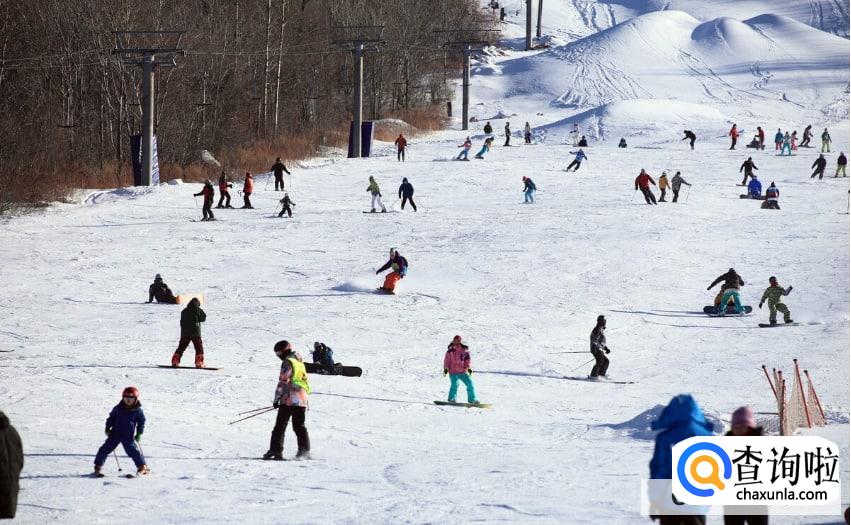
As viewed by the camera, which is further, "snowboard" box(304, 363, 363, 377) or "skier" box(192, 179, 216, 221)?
"skier" box(192, 179, 216, 221)

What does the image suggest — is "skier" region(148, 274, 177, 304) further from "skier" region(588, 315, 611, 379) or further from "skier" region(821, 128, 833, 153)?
"skier" region(821, 128, 833, 153)

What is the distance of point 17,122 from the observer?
162 ft

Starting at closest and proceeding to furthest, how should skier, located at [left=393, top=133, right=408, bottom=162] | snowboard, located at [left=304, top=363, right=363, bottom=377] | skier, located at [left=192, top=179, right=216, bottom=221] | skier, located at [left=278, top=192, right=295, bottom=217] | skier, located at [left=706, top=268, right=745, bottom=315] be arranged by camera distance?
snowboard, located at [left=304, top=363, right=363, bottom=377]
skier, located at [left=706, top=268, right=745, bottom=315]
skier, located at [left=192, top=179, right=216, bottom=221]
skier, located at [left=278, top=192, right=295, bottom=217]
skier, located at [left=393, top=133, right=408, bottom=162]

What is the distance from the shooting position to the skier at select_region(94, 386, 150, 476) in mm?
10367

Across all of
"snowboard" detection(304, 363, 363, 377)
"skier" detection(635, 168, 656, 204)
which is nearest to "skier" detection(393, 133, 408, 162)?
"skier" detection(635, 168, 656, 204)

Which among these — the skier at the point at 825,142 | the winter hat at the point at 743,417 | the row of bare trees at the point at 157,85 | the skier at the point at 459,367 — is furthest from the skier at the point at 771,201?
the winter hat at the point at 743,417

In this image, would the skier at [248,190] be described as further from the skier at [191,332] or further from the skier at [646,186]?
the skier at [191,332]

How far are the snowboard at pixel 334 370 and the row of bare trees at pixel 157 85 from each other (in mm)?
20366

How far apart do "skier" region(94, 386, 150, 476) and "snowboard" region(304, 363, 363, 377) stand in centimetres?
628

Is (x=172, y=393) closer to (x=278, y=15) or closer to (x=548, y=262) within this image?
(x=548, y=262)

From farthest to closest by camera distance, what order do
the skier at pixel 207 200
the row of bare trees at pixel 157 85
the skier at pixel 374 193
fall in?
1. the row of bare trees at pixel 157 85
2. the skier at pixel 374 193
3. the skier at pixel 207 200

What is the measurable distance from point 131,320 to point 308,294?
3.91 metres

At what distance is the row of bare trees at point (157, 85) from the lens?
46.8 m

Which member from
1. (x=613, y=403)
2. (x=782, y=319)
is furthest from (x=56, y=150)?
(x=613, y=403)
